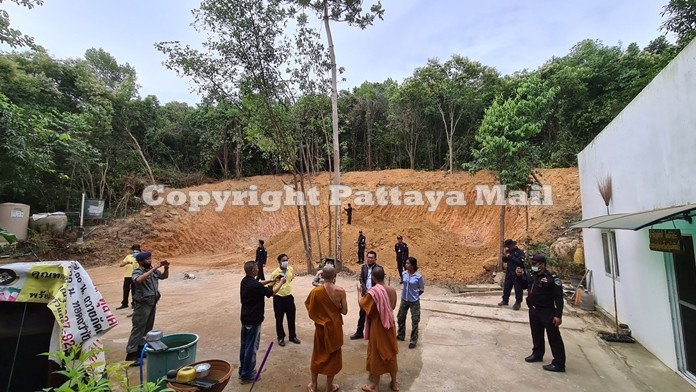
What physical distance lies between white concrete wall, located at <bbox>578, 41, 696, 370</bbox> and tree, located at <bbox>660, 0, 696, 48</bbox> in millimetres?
12162

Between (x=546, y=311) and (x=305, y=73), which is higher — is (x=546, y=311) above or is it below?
below

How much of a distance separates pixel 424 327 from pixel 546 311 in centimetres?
223

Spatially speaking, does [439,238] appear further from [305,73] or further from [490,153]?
[305,73]

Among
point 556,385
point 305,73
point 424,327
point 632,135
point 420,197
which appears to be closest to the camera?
point 556,385

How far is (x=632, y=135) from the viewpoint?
16.3 ft

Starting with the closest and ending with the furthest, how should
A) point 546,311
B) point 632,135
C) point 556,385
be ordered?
1. point 556,385
2. point 546,311
3. point 632,135

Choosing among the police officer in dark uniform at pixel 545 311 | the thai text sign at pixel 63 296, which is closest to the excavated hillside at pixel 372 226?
the police officer in dark uniform at pixel 545 311

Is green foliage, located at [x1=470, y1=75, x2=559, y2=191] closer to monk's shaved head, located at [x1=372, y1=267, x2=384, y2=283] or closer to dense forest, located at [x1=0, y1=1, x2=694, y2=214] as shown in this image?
dense forest, located at [x1=0, y1=1, x2=694, y2=214]

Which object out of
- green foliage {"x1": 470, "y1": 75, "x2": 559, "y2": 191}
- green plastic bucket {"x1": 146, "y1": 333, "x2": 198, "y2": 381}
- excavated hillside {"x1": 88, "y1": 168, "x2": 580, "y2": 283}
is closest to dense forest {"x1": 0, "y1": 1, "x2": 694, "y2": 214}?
green foliage {"x1": 470, "y1": 75, "x2": 559, "y2": 191}

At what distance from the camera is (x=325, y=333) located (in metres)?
3.67

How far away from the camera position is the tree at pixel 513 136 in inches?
393

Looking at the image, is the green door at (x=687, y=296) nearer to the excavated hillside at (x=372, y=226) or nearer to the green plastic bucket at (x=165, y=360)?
the green plastic bucket at (x=165, y=360)

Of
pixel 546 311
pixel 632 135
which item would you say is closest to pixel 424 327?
pixel 546 311

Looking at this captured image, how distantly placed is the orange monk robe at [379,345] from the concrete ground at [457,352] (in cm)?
37
